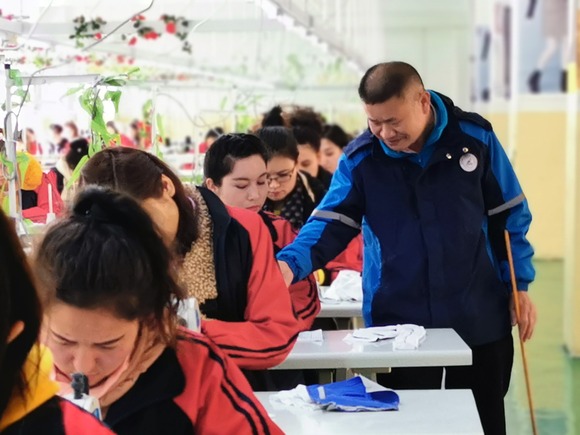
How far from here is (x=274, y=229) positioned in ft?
15.4

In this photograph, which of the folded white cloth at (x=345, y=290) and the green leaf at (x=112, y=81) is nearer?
the green leaf at (x=112, y=81)

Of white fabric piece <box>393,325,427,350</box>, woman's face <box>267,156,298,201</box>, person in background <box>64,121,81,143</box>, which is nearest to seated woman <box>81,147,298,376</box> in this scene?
white fabric piece <box>393,325,427,350</box>

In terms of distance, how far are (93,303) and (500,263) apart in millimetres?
2709

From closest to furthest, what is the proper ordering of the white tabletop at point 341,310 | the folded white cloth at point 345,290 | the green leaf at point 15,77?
the green leaf at point 15,77, the white tabletop at point 341,310, the folded white cloth at point 345,290

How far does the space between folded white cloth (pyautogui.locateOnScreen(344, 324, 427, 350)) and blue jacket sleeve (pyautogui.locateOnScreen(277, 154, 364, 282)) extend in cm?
32

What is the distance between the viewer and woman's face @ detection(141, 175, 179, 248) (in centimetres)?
295

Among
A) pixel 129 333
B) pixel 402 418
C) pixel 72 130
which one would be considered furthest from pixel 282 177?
pixel 72 130

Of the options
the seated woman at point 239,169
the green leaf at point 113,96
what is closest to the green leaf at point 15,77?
the green leaf at point 113,96

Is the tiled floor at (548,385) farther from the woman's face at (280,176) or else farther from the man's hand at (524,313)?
the man's hand at (524,313)

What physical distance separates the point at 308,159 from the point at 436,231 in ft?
10.6

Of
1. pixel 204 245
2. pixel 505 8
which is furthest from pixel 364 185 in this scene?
pixel 505 8

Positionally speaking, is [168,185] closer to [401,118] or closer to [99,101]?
[401,118]

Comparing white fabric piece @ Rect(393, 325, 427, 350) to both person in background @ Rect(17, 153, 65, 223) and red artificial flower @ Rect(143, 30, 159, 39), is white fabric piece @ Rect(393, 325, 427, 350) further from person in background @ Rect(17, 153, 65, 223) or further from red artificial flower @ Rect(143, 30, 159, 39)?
red artificial flower @ Rect(143, 30, 159, 39)

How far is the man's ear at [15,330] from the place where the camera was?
137 cm
